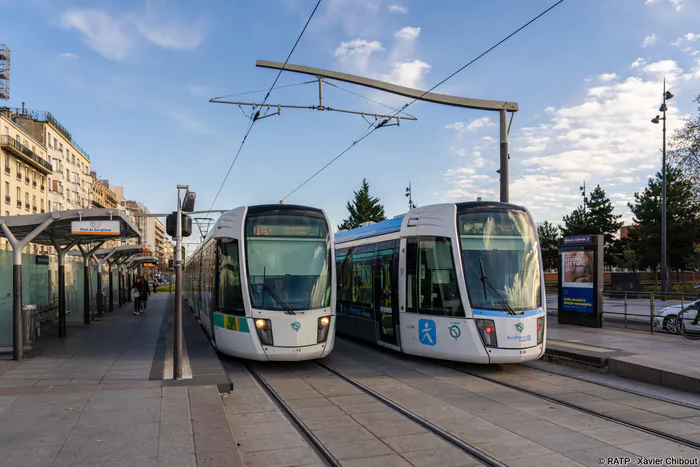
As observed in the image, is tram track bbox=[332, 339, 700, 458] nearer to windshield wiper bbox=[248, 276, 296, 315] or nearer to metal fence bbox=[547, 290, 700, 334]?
windshield wiper bbox=[248, 276, 296, 315]

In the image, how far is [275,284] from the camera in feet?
36.3

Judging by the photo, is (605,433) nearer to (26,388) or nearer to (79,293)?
(26,388)

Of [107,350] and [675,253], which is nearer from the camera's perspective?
[107,350]

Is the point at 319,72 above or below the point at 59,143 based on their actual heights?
below

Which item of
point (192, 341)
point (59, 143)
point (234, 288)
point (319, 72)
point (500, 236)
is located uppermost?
point (59, 143)

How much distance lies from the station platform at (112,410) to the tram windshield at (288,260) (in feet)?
5.62

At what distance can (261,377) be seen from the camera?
1063 centimetres

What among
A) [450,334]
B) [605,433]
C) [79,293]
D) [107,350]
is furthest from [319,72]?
[79,293]

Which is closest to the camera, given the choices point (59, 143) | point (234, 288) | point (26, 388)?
point (26, 388)

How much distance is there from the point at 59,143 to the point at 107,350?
2443 inches

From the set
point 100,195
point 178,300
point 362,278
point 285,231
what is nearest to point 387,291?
point 362,278

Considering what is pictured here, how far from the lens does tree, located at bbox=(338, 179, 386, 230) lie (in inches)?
2795

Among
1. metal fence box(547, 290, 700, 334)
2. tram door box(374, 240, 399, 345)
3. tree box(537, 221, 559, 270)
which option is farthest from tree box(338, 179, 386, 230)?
tram door box(374, 240, 399, 345)

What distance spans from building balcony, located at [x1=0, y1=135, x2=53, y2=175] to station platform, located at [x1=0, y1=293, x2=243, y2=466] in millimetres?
45300
